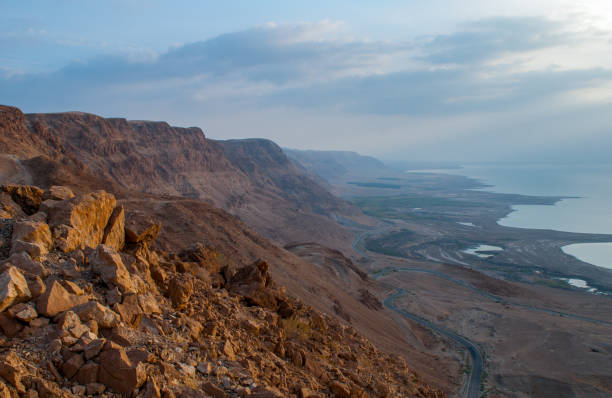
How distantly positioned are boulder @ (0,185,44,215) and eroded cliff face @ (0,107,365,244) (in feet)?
95.9

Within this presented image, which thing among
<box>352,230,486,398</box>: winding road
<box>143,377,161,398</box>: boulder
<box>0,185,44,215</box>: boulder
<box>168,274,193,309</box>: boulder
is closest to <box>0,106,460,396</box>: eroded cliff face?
<box>0,185,44,215</box>: boulder

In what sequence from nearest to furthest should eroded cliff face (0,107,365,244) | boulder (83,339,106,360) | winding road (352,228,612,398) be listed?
boulder (83,339,106,360), winding road (352,228,612,398), eroded cliff face (0,107,365,244)

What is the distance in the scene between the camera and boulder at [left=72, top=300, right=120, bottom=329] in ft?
20.2

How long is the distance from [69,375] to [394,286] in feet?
173

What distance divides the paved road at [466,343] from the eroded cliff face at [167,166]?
33.2 meters

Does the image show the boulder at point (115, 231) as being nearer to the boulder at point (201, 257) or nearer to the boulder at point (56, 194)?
the boulder at point (56, 194)

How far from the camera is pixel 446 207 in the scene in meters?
154

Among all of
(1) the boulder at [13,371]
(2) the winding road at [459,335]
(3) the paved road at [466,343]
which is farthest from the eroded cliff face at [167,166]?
(1) the boulder at [13,371]

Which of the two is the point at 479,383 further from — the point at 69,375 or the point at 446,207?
the point at 446,207

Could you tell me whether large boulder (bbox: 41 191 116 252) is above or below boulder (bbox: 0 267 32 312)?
above

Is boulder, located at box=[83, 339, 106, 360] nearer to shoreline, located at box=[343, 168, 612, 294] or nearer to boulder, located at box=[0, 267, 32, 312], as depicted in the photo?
boulder, located at box=[0, 267, 32, 312]

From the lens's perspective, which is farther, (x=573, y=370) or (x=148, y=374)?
(x=573, y=370)

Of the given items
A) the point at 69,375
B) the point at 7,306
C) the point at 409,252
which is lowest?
the point at 409,252

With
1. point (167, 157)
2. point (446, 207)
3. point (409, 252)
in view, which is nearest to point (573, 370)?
point (409, 252)
